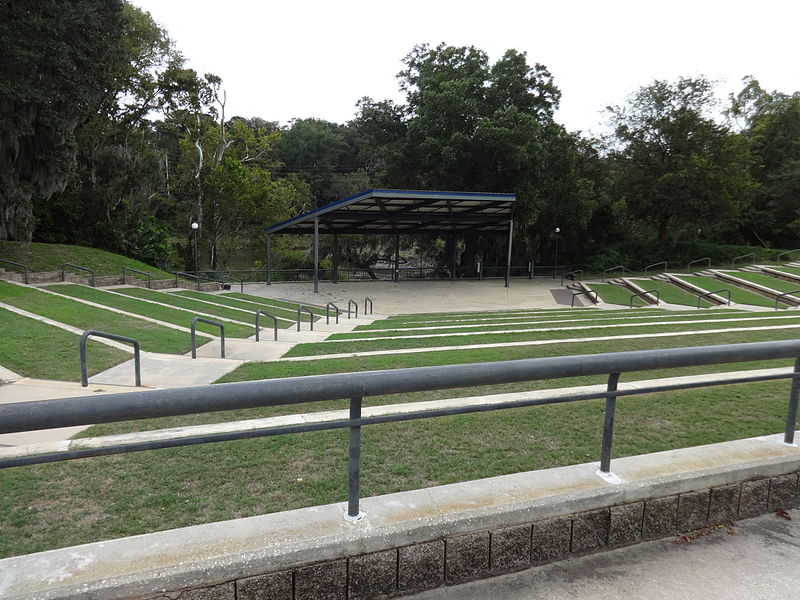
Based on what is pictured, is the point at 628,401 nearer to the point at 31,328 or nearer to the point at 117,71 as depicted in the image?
the point at 31,328

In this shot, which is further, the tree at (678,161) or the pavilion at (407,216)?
the tree at (678,161)

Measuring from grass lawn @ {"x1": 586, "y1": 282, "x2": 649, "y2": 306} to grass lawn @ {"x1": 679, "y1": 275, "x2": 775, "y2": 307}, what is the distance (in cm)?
372

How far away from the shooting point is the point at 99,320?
12.4m

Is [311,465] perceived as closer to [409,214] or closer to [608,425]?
[608,425]

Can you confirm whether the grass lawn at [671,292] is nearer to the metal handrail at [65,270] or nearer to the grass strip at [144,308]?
the grass strip at [144,308]

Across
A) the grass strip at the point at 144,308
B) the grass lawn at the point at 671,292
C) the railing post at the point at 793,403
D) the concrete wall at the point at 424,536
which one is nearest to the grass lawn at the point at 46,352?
the grass strip at the point at 144,308

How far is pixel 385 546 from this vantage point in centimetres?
227

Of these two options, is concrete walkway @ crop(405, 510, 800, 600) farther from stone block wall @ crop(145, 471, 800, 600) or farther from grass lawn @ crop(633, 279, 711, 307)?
grass lawn @ crop(633, 279, 711, 307)

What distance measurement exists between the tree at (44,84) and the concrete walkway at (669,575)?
20.9 meters

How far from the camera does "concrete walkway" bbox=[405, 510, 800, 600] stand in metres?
2.31

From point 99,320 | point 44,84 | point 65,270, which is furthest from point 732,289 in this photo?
point 44,84

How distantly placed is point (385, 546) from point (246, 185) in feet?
109

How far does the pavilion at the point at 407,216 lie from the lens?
91.6 ft

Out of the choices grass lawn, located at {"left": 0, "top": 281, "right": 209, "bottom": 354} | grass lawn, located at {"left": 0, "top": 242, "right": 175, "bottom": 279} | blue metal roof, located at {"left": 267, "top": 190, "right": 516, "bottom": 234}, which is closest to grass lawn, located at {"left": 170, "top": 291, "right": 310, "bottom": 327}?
grass lawn, located at {"left": 0, "top": 242, "right": 175, "bottom": 279}
